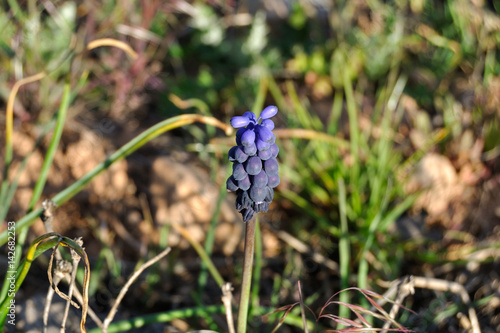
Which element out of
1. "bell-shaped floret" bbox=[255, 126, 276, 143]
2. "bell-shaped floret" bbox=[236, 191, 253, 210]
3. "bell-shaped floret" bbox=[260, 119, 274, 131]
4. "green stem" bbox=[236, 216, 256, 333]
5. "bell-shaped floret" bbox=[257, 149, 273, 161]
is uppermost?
"bell-shaped floret" bbox=[260, 119, 274, 131]

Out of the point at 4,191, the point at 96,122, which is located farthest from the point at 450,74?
the point at 4,191

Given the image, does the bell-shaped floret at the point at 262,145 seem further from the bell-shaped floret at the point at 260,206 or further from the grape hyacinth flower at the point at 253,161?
the bell-shaped floret at the point at 260,206

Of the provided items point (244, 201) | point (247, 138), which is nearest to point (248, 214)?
point (244, 201)

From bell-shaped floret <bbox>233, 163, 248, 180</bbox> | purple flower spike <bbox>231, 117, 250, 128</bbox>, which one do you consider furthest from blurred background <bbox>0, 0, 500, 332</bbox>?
purple flower spike <bbox>231, 117, 250, 128</bbox>

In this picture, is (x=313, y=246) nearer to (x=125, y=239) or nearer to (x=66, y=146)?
(x=125, y=239)

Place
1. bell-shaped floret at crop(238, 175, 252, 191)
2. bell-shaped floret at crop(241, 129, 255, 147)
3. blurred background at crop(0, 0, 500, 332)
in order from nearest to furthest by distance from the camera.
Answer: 1. bell-shaped floret at crop(241, 129, 255, 147)
2. bell-shaped floret at crop(238, 175, 252, 191)
3. blurred background at crop(0, 0, 500, 332)

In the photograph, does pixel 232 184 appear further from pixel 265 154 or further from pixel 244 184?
pixel 265 154

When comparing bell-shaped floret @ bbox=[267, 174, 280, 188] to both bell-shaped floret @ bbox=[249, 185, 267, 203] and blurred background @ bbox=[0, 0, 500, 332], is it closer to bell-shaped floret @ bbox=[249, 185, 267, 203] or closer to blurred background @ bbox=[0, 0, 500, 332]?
bell-shaped floret @ bbox=[249, 185, 267, 203]

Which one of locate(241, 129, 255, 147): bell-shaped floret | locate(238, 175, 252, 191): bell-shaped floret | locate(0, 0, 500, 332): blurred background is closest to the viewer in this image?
locate(241, 129, 255, 147): bell-shaped floret

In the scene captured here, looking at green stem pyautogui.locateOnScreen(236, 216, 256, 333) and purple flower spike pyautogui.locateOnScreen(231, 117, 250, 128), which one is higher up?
purple flower spike pyautogui.locateOnScreen(231, 117, 250, 128)
